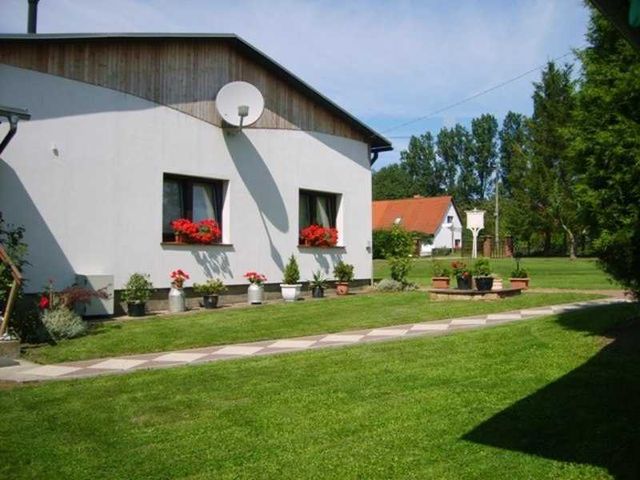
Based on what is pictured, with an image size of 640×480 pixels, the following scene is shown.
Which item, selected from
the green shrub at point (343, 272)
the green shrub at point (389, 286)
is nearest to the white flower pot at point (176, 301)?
the green shrub at point (343, 272)

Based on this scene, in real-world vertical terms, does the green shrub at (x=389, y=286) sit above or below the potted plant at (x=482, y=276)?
below

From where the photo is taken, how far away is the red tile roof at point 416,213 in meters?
57.9

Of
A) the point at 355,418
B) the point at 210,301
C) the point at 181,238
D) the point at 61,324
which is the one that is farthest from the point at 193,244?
the point at 355,418

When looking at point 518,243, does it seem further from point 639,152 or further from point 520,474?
point 520,474

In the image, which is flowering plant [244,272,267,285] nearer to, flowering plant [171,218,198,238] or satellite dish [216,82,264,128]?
flowering plant [171,218,198,238]

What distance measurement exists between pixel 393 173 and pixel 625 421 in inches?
3384

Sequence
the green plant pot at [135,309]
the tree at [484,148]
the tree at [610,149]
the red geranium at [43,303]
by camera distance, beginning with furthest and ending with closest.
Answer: the tree at [484,148] → the green plant pot at [135,309] → the red geranium at [43,303] → the tree at [610,149]

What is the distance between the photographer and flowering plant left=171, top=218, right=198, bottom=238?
1155 centimetres

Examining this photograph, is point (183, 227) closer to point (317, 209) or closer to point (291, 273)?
point (291, 273)

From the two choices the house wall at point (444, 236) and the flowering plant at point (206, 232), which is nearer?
the flowering plant at point (206, 232)

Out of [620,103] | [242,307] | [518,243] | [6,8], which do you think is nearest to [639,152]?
[620,103]

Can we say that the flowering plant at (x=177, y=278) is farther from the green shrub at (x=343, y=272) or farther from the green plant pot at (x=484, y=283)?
the green plant pot at (x=484, y=283)

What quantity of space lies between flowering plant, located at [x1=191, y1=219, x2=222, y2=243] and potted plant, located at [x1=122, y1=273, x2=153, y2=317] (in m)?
1.48

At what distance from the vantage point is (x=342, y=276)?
14.2 metres
